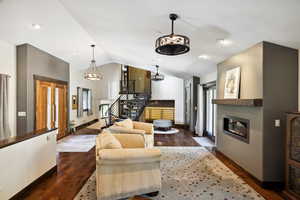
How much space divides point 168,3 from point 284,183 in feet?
11.4

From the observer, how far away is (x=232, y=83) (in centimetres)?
403

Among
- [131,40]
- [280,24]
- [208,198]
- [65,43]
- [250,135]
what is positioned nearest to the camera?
[280,24]

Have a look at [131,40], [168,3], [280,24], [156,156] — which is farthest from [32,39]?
[280,24]

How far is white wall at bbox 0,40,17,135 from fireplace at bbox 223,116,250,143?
562cm

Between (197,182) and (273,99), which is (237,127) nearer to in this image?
(273,99)

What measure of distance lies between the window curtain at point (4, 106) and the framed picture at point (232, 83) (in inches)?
209

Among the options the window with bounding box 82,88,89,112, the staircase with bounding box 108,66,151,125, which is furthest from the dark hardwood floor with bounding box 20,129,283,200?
the window with bounding box 82,88,89,112

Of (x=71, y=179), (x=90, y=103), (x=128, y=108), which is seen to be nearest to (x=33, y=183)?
(x=71, y=179)

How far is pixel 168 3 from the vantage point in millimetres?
2506

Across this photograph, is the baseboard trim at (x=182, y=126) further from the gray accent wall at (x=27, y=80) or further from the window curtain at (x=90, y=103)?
the gray accent wall at (x=27, y=80)

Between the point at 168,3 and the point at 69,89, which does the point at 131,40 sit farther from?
the point at 69,89

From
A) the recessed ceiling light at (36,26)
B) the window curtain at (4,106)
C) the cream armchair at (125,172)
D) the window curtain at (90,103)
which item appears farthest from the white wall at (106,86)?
the cream armchair at (125,172)

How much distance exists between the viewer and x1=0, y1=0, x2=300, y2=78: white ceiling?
2.33 metres

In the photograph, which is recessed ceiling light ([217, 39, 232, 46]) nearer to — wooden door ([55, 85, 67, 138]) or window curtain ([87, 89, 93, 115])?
wooden door ([55, 85, 67, 138])
